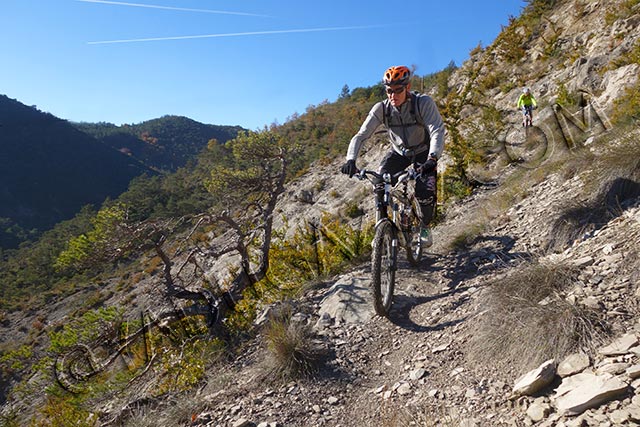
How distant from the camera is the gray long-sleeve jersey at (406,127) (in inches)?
144

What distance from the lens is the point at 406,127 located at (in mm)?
3906

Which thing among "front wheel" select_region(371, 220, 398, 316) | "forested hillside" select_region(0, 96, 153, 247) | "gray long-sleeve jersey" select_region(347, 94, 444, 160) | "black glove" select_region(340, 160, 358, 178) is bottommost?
"front wheel" select_region(371, 220, 398, 316)

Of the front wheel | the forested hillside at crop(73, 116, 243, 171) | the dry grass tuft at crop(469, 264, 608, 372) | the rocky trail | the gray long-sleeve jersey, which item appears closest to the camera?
the rocky trail

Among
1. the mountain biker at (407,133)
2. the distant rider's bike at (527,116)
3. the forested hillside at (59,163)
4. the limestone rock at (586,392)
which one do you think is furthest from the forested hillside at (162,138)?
the limestone rock at (586,392)

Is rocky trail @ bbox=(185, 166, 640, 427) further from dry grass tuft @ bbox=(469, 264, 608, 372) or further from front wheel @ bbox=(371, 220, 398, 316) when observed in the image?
front wheel @ bbox=(371, 220, 398, 316)

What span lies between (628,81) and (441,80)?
17103 mm

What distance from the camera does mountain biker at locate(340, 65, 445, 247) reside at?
353 cm

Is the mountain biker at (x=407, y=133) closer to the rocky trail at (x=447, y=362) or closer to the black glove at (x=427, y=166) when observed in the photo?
the black glove at (x=427, y=166)

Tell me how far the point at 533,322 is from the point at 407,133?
7.69ft

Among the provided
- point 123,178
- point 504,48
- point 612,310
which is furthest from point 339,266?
point 123,178

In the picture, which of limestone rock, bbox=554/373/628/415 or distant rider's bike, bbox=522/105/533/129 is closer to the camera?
limestone rock, bbox=554/373/628/415

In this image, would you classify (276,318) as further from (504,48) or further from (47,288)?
(47,288)

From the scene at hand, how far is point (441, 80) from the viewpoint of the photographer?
22.9 meters

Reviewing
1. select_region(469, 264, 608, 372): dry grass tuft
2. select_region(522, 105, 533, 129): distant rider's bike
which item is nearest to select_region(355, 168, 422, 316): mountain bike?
select_region(469, 264, 608, 372): dry grass tuft
